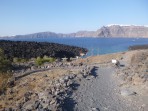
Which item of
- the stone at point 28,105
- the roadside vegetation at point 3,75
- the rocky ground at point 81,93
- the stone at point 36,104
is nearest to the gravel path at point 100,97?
the rocky ground at point 81,93

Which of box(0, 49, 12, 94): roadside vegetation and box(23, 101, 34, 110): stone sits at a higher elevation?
box(23, 101, 34, 110): stone

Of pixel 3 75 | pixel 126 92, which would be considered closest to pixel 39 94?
pixel 126 92

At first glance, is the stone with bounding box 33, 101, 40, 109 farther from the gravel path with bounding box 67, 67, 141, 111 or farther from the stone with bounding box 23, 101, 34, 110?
the gravel path with bounding box 67, 67, 141, 111

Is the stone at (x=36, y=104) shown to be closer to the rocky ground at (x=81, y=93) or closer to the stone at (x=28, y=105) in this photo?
the rocky ground at (x=81, y=93)

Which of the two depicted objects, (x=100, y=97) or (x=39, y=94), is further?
(x=100, y=97)

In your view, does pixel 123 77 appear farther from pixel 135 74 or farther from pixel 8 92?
pixel 8 92

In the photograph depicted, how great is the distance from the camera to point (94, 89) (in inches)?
690

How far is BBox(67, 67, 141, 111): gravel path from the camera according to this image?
1401cm

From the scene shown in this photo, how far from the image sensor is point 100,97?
15.8 m

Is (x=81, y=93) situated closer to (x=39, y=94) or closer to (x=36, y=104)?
(x=39, y=94)

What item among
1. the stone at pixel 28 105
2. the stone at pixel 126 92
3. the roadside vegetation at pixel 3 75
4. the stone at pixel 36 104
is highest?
the stone at pixel 36 104

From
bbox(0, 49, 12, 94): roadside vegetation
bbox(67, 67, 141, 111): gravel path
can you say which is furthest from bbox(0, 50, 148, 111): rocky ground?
bbox(0, 49, 12, 94): roadside vegetation

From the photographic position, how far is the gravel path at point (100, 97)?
46.0 feet

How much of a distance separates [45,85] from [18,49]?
51.8 metres
